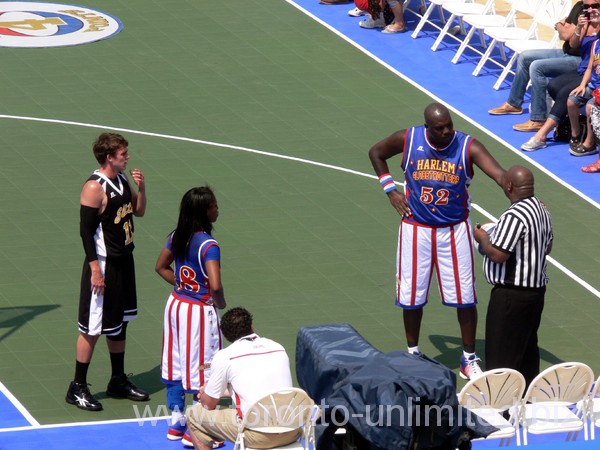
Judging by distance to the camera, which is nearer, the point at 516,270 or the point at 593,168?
the point at 516,270

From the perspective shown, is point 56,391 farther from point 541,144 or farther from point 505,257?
point 541,144

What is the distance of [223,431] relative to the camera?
9.16 metres

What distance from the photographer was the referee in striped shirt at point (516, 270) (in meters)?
10.2

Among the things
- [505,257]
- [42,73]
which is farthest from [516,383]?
[42,73]

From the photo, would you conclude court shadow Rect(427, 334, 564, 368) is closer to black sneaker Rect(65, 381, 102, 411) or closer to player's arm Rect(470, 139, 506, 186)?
player's arm Rect(470, 139, 506, 186)

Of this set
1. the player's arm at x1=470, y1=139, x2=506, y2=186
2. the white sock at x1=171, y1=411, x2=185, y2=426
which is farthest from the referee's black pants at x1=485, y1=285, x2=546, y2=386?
the white sock at x1=171, y1=411, x2=185, y2=426

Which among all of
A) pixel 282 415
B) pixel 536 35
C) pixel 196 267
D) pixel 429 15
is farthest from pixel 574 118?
pixel 282 415

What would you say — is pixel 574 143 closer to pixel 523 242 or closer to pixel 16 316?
pixel 523 242

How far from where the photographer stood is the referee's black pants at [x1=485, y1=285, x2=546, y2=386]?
407 inches

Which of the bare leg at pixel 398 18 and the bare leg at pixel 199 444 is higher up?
the bare leg at pixel 199 444

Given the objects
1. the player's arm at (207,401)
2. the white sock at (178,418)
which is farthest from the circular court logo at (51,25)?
the player's arm at (207,401)

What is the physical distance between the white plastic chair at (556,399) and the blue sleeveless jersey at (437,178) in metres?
1.98

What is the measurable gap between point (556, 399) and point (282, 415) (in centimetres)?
189

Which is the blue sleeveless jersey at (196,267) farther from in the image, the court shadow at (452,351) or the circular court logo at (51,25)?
the circular court logo at (51,25)
